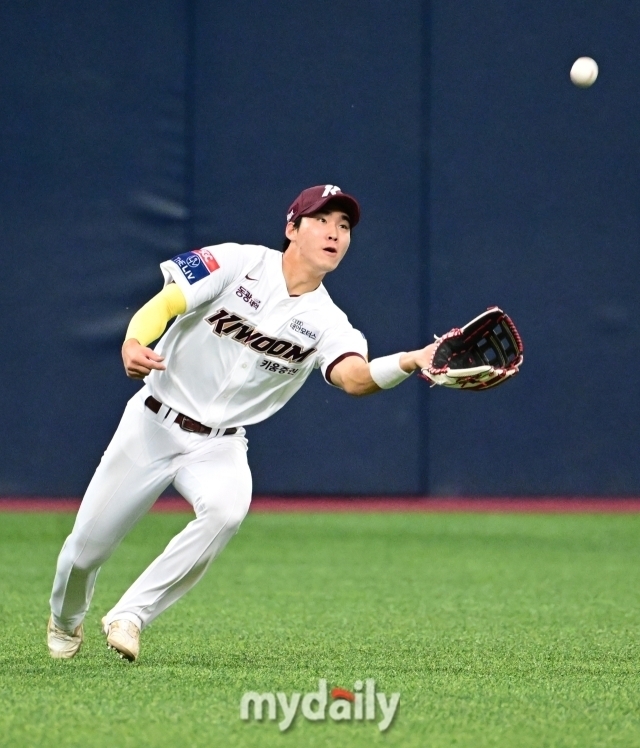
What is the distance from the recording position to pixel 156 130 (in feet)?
33.4

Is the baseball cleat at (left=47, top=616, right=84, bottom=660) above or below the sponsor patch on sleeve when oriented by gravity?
below

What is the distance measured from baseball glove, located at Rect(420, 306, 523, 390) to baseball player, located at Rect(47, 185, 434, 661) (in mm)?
449

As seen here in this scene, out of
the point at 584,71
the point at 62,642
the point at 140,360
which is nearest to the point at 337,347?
the point at 140,360

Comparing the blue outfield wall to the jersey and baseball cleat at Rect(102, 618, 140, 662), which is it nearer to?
the jersey

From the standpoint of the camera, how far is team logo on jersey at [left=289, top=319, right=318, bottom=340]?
4.67 metres

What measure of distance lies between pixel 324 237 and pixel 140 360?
36.6 inches

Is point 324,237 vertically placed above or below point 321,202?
below

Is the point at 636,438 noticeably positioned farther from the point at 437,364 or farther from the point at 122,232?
the point at 437,364

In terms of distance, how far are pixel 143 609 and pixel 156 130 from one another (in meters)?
6.31

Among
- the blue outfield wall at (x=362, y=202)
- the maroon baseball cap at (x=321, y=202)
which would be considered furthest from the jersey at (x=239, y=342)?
the blue outfield wall at (x=362, y=202)

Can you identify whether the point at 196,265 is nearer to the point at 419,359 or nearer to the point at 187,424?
the point at 187,424

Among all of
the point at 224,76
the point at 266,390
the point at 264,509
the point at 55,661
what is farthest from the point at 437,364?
the point at 224,76

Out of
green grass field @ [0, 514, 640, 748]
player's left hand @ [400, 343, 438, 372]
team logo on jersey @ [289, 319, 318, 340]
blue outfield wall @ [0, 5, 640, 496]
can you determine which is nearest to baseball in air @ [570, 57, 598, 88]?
blue outfield wall @ [0, 5, 640, 496]

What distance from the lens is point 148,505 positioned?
463 centimetres
